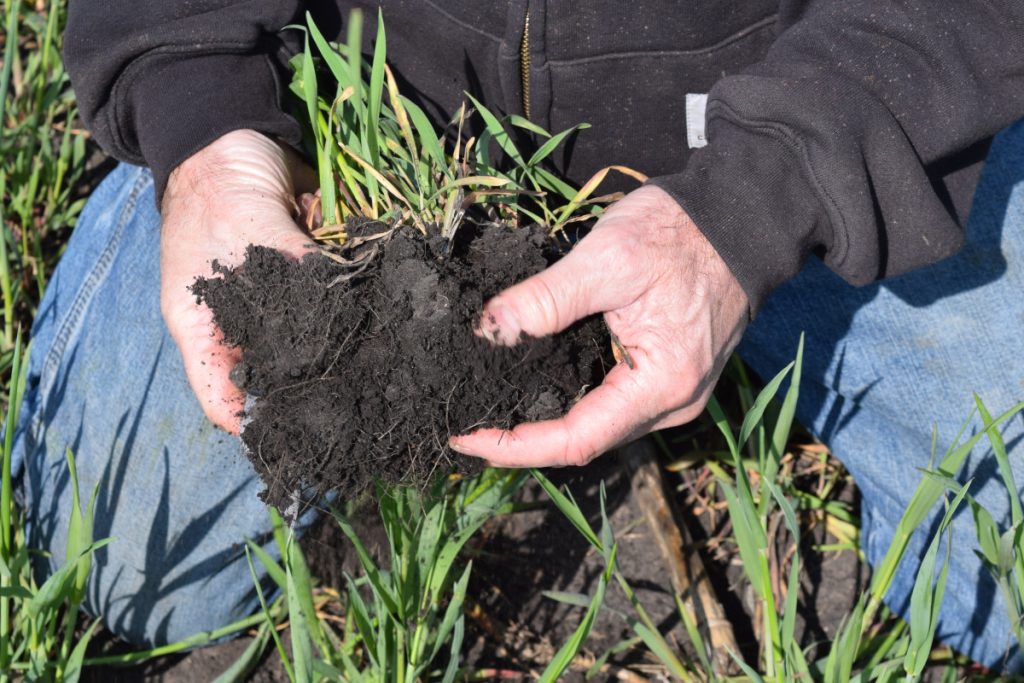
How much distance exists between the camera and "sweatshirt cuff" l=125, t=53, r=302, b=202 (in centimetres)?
139

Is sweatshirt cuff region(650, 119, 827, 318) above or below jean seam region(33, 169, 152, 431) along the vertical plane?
above

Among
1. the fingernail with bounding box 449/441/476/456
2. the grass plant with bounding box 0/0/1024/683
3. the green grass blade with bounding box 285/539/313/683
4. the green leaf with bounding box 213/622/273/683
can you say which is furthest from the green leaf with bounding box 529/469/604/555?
the green leaf with bounding box 213/622/273/683

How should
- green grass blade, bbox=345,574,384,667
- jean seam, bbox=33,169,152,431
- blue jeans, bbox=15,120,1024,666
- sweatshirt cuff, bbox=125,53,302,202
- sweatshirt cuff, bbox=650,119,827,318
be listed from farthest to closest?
jean seam, bbox=33,169,152,431
blue jeans, bbox=15,120,1024,666
sweatshirt cuff, bbox=125,53,302,202
green grass blade, bbox=345,574,384,667
sweatshirt cuff, bbox=650,119,827,318

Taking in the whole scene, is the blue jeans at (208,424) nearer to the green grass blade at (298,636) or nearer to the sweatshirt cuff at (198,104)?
the sweatshirt cuff at (198,104)

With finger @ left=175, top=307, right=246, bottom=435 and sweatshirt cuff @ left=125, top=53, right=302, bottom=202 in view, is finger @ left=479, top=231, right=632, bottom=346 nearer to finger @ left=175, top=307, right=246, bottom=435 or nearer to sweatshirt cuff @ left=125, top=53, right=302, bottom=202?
finger @ left=175, top=307, right=246, bottom=435

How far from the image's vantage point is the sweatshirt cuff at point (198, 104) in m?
1.39

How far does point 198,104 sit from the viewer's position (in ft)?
4.59

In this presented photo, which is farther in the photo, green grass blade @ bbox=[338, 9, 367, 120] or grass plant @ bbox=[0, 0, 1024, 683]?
grass plant @ bbox=[0, 0, 1024, 683]

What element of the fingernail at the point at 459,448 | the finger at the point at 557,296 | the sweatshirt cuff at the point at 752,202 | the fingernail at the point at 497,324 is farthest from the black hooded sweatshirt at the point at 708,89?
the fingernail at the point at 459,448

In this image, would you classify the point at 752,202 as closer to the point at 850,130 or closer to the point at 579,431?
the point at 850,130

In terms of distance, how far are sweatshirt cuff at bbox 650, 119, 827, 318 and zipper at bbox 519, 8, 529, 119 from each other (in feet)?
1.02

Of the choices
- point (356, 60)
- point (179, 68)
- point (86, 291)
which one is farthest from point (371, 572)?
point (86, 291)

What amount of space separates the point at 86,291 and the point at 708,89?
123 cm

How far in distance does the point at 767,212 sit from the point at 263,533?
3.55ft
